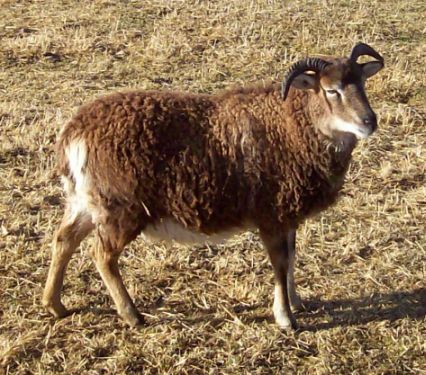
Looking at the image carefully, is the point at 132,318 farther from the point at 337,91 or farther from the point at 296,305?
the point at 337,91

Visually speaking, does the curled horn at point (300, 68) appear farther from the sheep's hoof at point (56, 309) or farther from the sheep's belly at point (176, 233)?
the sheep's hoof at point (56, 309)

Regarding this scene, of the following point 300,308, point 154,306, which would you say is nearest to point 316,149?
point 300,308

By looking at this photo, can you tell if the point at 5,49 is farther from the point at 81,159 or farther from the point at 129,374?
the point at 129,374

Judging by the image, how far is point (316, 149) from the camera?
19.0 feet

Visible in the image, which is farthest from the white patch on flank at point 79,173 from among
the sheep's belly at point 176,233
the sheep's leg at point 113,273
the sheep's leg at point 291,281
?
the sheep's leg at point 291,281

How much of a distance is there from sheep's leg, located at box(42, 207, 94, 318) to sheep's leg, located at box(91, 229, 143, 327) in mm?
179

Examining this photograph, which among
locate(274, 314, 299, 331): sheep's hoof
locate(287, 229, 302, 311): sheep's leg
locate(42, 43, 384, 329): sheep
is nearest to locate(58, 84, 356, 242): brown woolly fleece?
locate(42, 43, 384, 329): sheep

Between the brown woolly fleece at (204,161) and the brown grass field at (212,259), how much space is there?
29.9 inches

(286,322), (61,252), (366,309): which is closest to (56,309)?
(61,252)

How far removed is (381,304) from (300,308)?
612mm

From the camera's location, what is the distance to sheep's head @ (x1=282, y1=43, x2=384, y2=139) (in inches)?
220

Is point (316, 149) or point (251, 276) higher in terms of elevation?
point (316, 149)

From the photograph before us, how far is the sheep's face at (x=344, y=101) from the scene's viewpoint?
220 inches

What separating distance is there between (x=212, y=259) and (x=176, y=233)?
94cm
